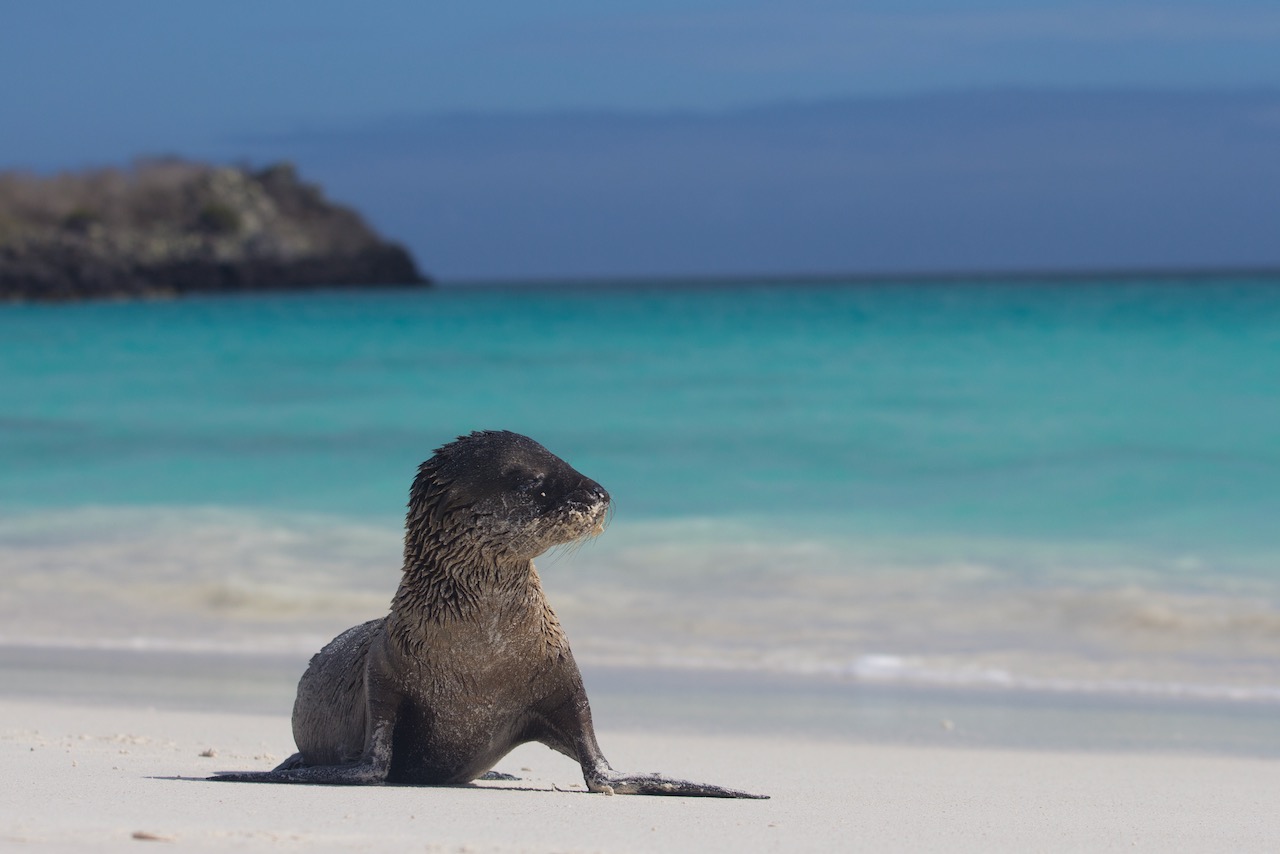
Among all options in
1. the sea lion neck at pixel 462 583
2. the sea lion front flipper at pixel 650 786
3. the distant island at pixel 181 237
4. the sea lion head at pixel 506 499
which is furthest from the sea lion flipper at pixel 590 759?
the distant island at pixel 181 237

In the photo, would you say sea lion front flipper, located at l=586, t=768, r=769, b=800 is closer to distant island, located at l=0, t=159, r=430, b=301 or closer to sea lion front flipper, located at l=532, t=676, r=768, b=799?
sea lion front flipper, located at l=532, t=676, r=768, b=799

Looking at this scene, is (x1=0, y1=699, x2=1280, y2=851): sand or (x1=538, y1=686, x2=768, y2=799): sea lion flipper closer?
A: (x1=0, y1=699, x2=1280, y2=851): sand

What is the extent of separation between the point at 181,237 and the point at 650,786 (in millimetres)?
108194

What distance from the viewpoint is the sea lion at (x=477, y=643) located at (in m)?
5.11

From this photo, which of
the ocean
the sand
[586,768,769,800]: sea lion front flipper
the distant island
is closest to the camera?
the sand

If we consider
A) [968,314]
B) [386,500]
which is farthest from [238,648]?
[968,314]

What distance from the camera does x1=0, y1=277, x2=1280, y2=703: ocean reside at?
10.2 metres

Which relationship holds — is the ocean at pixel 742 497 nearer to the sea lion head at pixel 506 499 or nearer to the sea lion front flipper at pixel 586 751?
the sea lion front flipper at pixel 586 751

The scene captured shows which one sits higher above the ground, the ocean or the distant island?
the distant island

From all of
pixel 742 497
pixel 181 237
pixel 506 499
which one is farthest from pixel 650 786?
pixel 181 237

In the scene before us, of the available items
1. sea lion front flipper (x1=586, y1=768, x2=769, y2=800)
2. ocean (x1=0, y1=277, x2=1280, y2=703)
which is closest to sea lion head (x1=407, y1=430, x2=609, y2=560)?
sea lion front flipper (x1=586, y1=768, x2=769, y2=800)

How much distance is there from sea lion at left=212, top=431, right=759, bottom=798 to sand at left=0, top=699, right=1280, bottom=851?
0.46 ft

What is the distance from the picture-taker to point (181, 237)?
10806cm

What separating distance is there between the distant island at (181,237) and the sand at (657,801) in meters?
91.1
